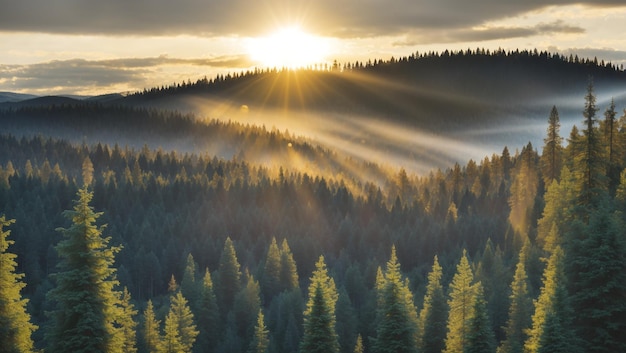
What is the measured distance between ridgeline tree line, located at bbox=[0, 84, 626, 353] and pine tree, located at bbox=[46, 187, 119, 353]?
2.5 inches

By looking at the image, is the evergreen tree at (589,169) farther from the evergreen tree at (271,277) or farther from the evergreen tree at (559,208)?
the evergreen tree at (271,277)

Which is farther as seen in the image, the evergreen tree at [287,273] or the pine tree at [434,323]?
the evergreen tree at [287,273]

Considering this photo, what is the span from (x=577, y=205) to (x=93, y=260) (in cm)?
3484

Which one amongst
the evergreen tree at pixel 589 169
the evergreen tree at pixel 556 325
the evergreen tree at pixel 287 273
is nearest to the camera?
the evergreen tree at pixel 556 325

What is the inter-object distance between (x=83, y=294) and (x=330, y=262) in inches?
3652

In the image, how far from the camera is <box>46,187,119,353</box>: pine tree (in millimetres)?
27562

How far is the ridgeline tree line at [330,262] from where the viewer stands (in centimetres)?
3347

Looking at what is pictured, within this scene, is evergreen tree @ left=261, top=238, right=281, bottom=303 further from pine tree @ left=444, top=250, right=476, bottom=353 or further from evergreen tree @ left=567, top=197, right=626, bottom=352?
evergreen tree @ left=567, top=197, right=626, bottom=352

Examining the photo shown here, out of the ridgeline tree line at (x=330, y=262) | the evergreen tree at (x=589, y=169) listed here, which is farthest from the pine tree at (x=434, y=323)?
the evergreen tree at (x=589, y=169)

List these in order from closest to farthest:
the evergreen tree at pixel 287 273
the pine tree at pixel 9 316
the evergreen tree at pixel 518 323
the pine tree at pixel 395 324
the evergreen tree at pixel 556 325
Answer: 1. the pine tree at pixel 9 316
2. the evergreen tree at pixel 556 325
3. the pine tree at pixel 395 324
4. the evergreen tree at pixel 518 323
5. the evergreen tree at pixel 287 273

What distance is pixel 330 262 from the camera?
11894cm

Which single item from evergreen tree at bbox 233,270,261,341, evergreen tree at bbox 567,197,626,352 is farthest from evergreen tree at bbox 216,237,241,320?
evergreen tree at bbox 567,197,626,352

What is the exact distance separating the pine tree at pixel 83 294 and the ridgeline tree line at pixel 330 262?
0.21 ft

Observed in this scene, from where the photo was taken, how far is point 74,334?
27.9 meters
